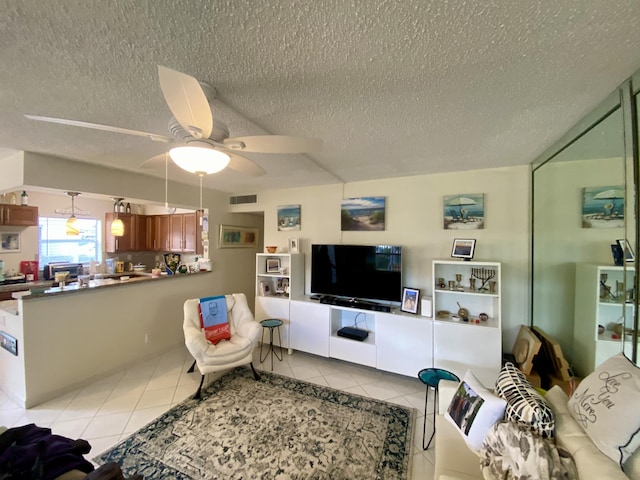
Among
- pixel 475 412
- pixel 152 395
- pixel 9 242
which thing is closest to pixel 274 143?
pixel 475 412

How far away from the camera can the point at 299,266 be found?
12.3 feet

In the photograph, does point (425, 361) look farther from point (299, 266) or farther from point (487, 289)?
point (299, 266)

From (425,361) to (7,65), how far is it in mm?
3718

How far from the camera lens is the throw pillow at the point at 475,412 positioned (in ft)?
4.28

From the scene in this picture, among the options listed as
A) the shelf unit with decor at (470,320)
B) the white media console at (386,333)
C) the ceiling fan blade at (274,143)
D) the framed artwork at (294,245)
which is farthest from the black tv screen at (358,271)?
the ceiling fan blade at (274,143)

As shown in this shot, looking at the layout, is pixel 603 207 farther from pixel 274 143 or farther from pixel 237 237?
pixel 237 237

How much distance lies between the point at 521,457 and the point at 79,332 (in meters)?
3.80

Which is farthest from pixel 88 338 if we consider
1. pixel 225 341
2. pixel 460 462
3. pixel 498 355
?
pixel 498 355

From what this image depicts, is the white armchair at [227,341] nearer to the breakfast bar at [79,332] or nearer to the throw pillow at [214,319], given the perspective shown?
the throw pillow at [214,319]

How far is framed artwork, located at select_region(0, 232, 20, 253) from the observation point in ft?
13.4

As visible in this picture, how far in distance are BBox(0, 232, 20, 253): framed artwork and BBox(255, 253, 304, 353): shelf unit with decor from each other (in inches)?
166

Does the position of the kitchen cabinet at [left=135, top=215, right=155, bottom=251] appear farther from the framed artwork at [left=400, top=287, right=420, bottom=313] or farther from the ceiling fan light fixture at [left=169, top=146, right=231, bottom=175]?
the framed artwork at [left=400, top=287, right=420, bottom=313]

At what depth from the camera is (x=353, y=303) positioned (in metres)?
3.17

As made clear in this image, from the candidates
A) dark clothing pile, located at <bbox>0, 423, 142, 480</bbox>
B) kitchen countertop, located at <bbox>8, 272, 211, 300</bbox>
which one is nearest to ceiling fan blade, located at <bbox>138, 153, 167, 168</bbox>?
dark clothing pile, located at <bbox>0, 423, 142, 480</bbox>
